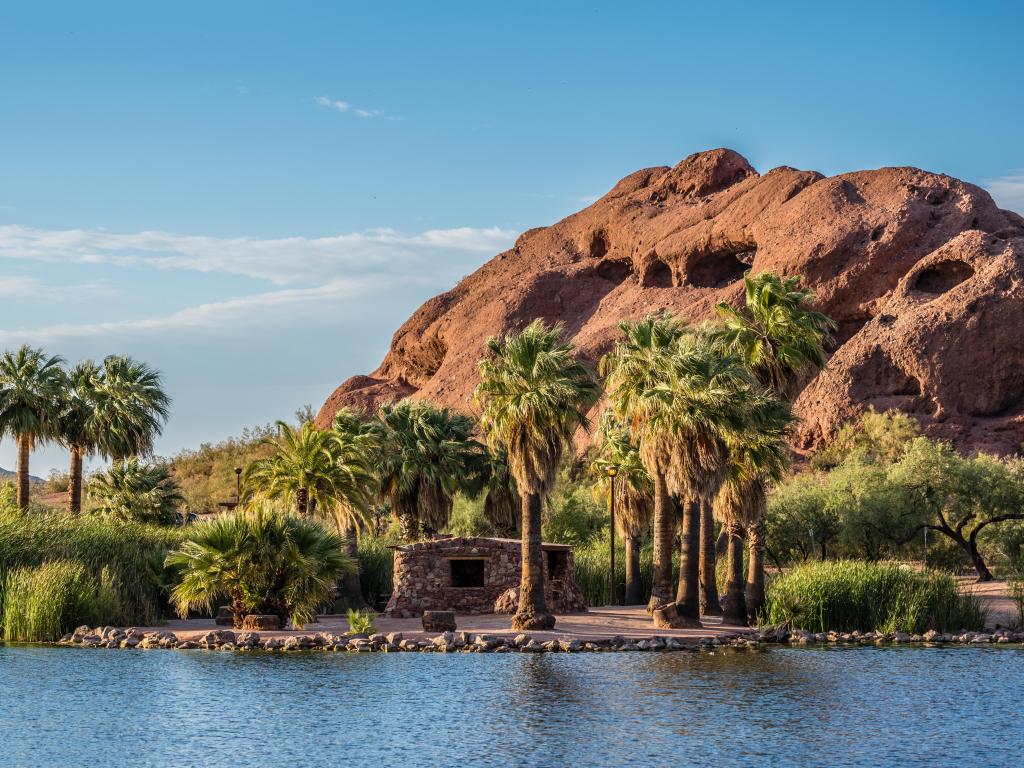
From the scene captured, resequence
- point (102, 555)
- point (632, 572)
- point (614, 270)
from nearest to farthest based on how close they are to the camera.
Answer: point (102, 555), point (632, 572), point (614, 270)

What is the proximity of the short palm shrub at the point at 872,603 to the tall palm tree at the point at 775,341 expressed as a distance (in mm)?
2493

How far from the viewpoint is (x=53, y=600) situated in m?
29.7

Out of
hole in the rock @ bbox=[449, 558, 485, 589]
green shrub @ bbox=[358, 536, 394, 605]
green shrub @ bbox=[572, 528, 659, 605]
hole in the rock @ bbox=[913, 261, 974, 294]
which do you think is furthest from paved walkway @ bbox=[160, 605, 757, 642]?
hole in the rock @ bbox=[913, 261, 974, 294]

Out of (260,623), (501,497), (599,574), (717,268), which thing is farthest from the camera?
(717,268)

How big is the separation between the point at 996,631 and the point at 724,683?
11.5 metres

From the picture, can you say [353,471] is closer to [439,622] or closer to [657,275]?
[439,622]

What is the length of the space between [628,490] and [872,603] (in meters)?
12.0

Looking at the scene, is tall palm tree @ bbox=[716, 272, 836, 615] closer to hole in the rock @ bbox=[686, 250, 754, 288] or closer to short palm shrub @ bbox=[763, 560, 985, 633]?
short palm shrub @ bbox=[763, 560, 985, 633]

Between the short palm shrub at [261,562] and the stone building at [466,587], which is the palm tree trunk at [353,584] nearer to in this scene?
the stone building at [466,587]

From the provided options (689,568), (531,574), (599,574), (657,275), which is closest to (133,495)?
(599,574)

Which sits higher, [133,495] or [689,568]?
[133,495]

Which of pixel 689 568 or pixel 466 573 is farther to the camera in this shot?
pixel 466 573

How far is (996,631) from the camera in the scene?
3036cm

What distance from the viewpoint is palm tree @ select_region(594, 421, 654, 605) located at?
1601 inches
